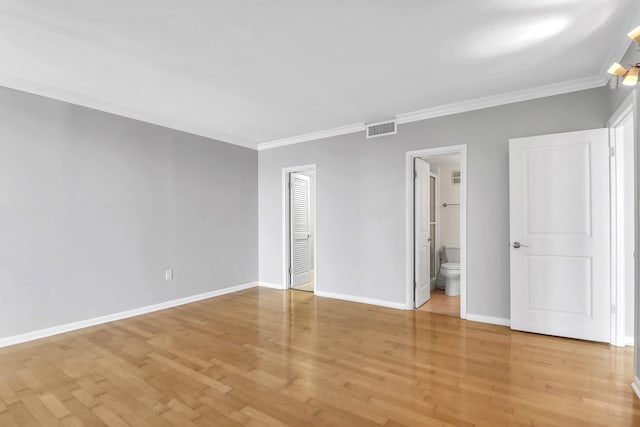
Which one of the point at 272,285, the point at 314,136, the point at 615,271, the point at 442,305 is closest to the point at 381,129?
the point at 314,136

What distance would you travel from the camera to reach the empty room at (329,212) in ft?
6.85

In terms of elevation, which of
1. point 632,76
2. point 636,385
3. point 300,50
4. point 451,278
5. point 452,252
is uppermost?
point 300,50

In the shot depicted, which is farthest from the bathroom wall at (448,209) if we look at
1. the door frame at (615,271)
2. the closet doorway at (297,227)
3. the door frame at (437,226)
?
the door frame at (615,271)

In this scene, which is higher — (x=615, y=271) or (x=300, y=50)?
(x=300, y=50)

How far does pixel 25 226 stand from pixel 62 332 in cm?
119

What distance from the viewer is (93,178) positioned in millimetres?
3641

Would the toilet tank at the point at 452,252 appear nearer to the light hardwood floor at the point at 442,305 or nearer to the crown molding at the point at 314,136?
the light hardwood floor at the point at 442,305

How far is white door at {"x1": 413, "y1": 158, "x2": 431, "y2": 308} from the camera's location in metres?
4.20

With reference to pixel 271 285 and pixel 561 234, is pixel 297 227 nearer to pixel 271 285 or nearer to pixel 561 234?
pixel 271 285

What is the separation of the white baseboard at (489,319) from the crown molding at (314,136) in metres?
2.83

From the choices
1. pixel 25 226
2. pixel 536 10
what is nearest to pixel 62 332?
pixel 25 226

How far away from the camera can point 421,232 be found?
436cm

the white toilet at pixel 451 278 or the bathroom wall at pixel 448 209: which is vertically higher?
the bathroom wall at pixel 448 209

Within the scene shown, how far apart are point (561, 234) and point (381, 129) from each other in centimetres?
241
